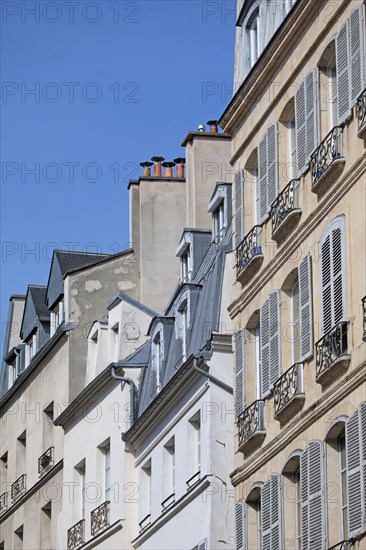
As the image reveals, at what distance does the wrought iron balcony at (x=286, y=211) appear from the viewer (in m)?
27.3

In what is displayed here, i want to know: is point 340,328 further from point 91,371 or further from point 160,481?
point 91,371

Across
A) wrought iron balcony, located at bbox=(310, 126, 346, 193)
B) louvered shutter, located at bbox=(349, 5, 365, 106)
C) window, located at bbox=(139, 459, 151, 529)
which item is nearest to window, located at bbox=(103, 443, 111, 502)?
window, located at bbox=(139, 459, 151, 529)

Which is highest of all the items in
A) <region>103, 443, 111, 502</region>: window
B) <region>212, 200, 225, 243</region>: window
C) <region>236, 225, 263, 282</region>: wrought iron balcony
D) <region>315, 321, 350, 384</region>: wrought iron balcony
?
<region>212, 200, 225, 243</region>: window

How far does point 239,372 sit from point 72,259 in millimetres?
19938

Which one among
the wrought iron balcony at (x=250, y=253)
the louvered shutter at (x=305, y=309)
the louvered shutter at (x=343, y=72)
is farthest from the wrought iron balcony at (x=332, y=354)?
the wrought iron balcony at (x=250, y=253)

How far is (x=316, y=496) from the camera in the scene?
2520cm

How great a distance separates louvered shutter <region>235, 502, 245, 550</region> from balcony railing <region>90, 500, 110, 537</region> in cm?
986

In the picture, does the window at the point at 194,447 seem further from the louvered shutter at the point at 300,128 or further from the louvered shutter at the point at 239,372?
the louvered shutter at the point at 300,128

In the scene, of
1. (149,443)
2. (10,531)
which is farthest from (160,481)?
(10,531)

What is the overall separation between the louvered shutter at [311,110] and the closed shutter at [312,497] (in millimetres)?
4868

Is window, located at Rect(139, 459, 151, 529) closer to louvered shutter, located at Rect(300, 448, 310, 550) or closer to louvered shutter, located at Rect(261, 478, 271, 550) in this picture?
louvered shutter, located at Rect(261, 478, 271, 550)

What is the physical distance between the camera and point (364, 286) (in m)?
24.0

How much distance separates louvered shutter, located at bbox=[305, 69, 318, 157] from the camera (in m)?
26.7

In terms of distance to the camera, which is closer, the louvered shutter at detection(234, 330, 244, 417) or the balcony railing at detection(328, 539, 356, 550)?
the balcony railing at detection(328, 539, 356, 550)
